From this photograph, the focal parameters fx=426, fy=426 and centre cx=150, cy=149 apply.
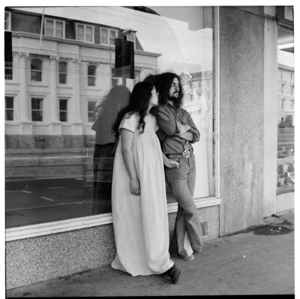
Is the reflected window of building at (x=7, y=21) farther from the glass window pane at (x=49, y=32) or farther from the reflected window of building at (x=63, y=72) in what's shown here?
the reflected window of building at (x=63, y=72)

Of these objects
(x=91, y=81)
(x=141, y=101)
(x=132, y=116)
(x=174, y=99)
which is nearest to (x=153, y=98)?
(x=141, y=101)

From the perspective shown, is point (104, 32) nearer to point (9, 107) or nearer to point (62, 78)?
point (62, 78)

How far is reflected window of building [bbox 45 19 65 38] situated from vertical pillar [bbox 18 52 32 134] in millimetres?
392

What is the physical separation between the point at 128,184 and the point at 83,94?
1372mm

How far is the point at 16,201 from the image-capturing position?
4.03 m

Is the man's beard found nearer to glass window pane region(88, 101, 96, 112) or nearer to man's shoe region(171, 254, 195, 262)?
glass window pane region(88, 101, 96, 112)

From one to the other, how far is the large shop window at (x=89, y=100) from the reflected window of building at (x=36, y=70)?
1 centimetres

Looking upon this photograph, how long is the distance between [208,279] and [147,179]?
110 centimetres

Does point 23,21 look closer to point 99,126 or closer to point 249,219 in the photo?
point 99,126

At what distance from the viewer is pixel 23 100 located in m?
4.17

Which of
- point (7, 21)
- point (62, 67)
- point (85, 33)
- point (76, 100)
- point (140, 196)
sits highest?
point (85, 33)

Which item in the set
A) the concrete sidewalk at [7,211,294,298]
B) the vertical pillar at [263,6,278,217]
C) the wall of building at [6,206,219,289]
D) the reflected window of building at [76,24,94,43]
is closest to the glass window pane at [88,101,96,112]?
the reflected window of building at [76,24,94,43]

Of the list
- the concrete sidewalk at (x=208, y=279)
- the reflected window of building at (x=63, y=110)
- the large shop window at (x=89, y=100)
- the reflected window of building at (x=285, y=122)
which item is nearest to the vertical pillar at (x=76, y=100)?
the large shop window at (x=89, y=100)

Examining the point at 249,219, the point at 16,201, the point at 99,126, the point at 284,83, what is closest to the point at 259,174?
the point at 249,219
